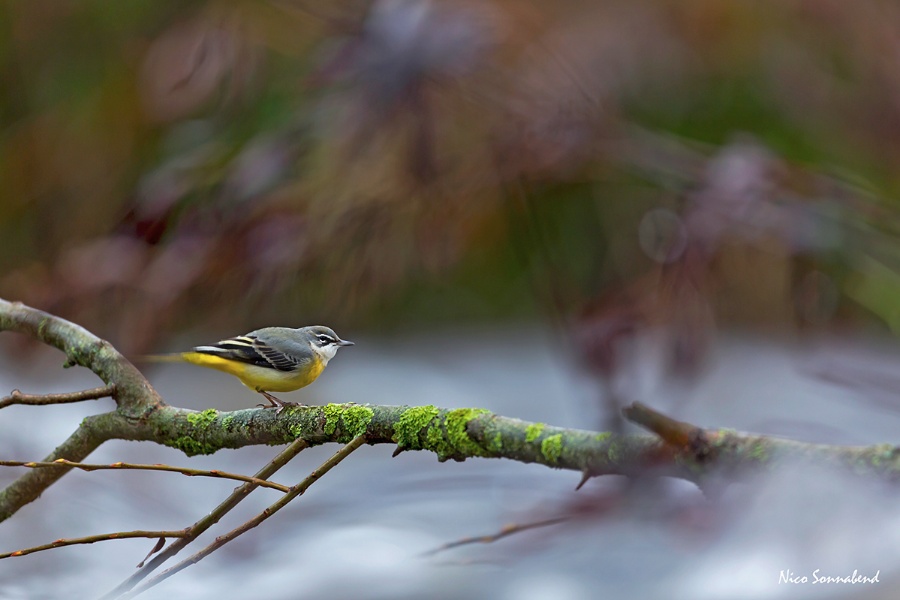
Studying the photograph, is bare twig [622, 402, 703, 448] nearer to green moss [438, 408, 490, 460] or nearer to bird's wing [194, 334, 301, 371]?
green moss [438, 408, 490, 460]

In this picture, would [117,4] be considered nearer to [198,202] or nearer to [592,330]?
[198,202]

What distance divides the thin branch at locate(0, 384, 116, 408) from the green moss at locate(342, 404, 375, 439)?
6.3 inches

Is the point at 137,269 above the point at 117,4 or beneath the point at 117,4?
beneath

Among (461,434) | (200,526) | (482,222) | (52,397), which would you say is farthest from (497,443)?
(482,222)

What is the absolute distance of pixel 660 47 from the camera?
6.25 ft

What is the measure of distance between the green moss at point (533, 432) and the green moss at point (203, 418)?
18cm

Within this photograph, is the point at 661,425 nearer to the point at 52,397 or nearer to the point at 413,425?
the point at 413,425

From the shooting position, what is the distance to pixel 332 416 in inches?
16.7

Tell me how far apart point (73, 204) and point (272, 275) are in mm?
1109

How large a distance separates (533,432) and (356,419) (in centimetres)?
9

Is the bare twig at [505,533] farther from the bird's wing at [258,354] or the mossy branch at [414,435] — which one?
the bird's wing at [258,354]

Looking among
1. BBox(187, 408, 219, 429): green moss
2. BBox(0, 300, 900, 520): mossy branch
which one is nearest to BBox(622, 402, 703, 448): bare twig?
BBox(0, 300, 900, 520): mossy branch

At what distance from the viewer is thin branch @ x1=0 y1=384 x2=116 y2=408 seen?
0.46 metres

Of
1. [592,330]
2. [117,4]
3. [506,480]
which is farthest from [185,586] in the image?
[117,4]
